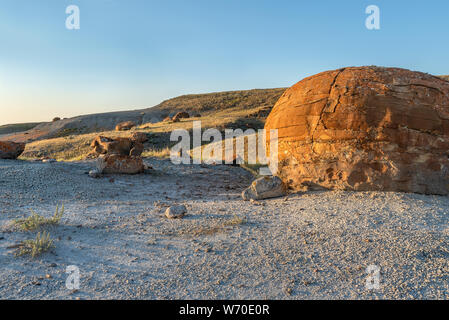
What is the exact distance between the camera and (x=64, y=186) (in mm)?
6512

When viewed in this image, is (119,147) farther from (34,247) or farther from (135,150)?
(34,247)

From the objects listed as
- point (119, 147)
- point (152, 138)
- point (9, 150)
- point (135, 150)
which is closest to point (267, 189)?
point (135, 150)

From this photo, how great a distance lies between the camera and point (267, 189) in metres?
5.75

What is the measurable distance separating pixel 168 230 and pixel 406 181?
391 cm

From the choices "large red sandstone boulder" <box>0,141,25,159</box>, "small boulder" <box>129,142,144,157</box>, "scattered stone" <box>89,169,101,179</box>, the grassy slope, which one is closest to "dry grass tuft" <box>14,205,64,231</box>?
"scattered stone" <box>89,169,101,179</box>

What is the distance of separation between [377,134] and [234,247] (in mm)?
3246

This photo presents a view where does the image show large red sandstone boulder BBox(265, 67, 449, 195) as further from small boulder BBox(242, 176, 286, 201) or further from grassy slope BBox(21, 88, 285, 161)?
grassy slope BBox(21, 88, 285, 161)

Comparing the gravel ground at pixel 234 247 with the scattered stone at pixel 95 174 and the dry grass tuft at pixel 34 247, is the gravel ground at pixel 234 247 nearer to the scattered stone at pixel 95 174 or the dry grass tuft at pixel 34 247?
the dry grass tuft at pixel 34 247

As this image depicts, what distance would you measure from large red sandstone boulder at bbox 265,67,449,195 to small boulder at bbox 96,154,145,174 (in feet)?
14.3

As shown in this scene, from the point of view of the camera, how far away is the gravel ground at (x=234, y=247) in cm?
277

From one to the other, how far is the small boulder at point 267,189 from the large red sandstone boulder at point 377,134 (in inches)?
13.6

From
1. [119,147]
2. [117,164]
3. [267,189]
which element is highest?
[119,147]

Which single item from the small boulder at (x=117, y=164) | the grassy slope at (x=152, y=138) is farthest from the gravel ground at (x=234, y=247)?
the grassy slope at (x=152, y=138)
